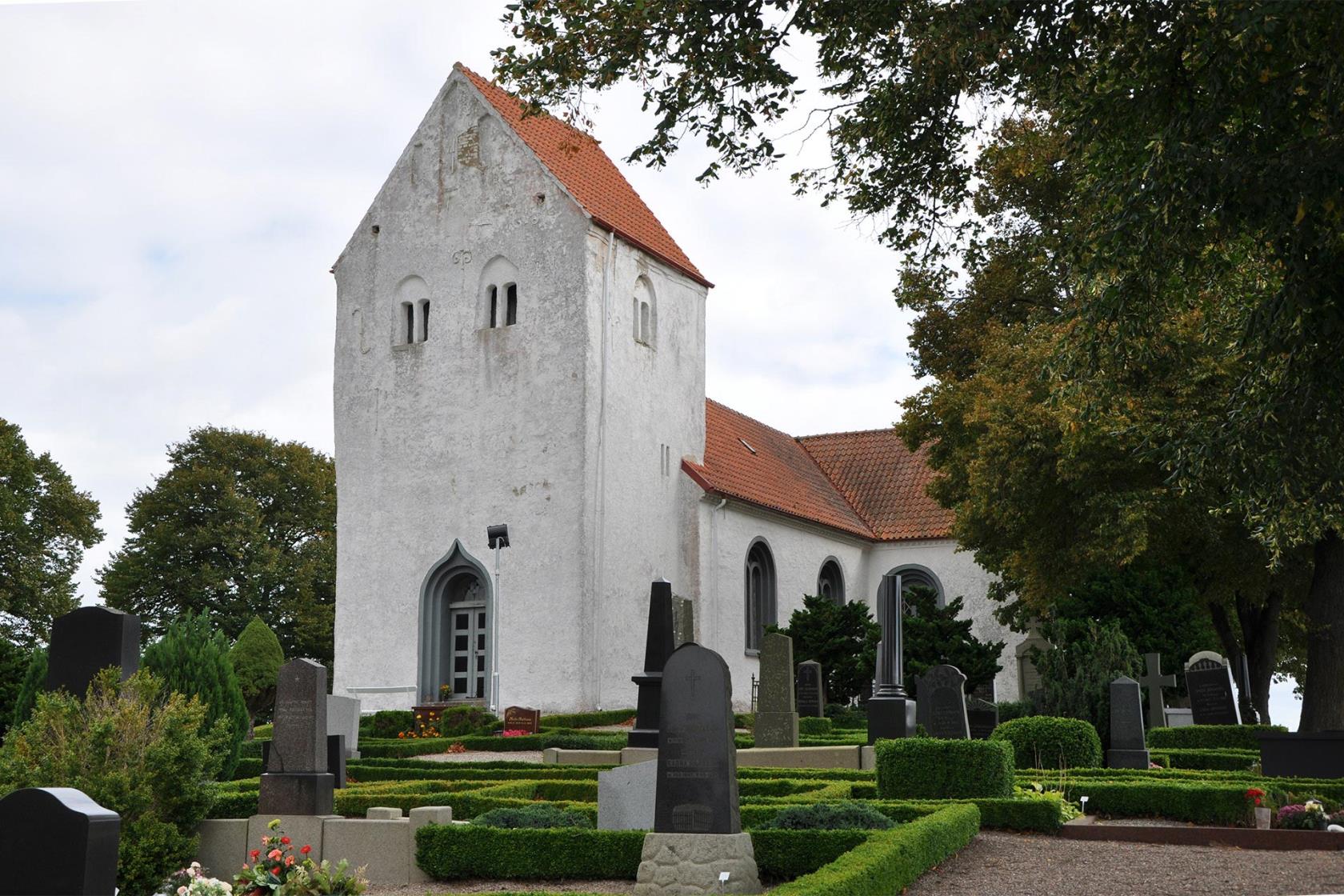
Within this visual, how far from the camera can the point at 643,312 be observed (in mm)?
29469

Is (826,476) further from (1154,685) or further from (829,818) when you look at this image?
(829,818)

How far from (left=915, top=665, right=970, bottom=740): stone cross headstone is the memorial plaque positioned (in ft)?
25.8

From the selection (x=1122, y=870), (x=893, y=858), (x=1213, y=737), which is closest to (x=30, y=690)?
(x=893, y=858)

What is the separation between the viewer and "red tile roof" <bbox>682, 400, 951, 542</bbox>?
31.6 m

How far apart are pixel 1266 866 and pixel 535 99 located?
8337 millimetres

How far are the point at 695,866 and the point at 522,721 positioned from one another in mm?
14185

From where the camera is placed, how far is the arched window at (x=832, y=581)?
34094 millimetres

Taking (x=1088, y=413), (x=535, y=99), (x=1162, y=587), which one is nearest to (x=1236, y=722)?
(x=1162, y=587)

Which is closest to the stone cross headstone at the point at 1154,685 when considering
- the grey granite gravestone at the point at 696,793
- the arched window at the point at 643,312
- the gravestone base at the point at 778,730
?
the gravestone base at the point at 778,730

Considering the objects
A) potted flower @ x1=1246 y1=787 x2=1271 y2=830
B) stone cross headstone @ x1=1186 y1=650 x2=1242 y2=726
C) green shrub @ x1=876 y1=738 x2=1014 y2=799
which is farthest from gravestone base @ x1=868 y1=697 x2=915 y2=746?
stone cross headstone @ x1=1186 y1=650 x2=1242 y2=726

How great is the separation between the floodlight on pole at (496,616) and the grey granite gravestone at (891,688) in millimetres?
9149

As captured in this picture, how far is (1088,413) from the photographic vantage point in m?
12.1

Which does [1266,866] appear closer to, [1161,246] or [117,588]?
[1161,246]

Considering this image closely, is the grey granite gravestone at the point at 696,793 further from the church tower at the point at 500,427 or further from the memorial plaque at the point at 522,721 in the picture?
the church tower at the point at 500,427
